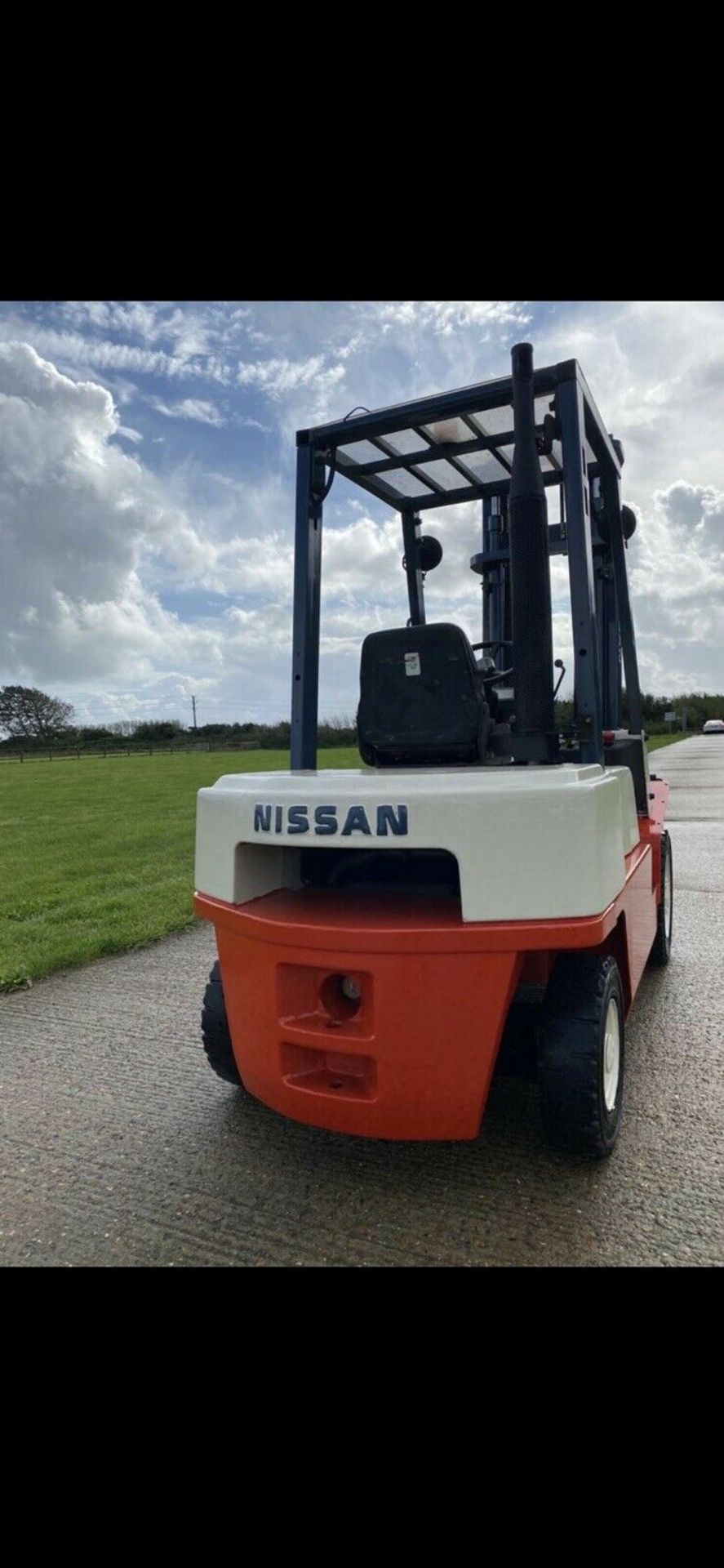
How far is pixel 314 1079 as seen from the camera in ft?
8.52

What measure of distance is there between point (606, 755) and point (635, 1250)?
184 cm

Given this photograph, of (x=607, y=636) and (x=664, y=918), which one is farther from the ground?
(x=607, y=636)

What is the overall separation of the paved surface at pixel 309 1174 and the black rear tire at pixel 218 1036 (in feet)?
0.53

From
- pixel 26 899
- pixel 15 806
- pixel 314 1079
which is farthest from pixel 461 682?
pixel 15 806

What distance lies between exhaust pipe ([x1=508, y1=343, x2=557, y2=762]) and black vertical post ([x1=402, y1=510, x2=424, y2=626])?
175cm

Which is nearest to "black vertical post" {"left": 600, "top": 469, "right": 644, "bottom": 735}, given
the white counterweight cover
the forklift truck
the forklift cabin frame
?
the forklift cabin frame

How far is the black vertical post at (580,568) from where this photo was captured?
298 cm

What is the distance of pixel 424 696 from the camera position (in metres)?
3.16

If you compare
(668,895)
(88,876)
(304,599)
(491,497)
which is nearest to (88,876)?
(88,876)

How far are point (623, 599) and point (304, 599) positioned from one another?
1.64 metres

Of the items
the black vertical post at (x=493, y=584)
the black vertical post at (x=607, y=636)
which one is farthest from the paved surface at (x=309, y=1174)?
the black vertical post at (x=493, y=584)

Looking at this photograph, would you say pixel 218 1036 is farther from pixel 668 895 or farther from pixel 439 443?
pixel 668 895

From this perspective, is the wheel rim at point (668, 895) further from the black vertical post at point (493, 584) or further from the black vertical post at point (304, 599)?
the black vertical post at point (304, 599)

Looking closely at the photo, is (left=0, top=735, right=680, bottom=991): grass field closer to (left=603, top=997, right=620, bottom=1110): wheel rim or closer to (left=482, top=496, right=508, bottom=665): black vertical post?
(left=482, top=496, right=508, bottom=665): black vertical post
